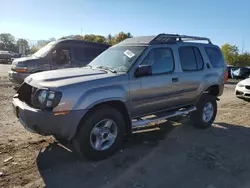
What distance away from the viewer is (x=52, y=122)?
3482mm

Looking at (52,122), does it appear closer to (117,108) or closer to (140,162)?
(117,108)

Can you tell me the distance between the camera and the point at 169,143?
501cm

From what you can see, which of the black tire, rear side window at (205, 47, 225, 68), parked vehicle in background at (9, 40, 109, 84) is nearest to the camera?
the black tire

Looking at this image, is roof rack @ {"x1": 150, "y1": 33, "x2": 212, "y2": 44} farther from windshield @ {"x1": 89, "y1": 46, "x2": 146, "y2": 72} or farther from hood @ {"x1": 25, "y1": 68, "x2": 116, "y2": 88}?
hood @ {"x1": 25, "y1": 68, "x2": 116, "y2": 88}

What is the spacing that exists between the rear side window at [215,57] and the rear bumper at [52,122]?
12.9ft

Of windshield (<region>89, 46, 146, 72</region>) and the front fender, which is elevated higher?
windshield (<region>89, 46, 146, 72</region>)

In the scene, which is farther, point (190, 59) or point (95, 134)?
point (190, 59)

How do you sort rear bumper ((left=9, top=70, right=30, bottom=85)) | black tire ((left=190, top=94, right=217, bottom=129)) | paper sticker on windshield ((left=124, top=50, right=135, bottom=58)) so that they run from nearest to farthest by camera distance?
paper sticker on windshield ((left=124, top=50, right=135, bottom=58))
black tire ((left=190, top=94, right=217, bottom=129))
rear bumper ((left=9, top=70, right=30, bottom=85))

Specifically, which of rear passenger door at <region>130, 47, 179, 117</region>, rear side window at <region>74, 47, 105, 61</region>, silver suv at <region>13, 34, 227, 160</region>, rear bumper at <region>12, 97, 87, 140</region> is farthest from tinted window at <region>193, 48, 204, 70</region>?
rear side window at <region>74, 47, 105, 61</region>

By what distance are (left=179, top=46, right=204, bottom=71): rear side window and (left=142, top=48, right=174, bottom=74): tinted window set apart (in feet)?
1.27

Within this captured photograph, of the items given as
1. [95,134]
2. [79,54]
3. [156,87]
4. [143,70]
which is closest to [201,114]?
[156,87]

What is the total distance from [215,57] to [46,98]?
15.1 ft

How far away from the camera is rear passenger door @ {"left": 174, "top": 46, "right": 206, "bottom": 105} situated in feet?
17.4

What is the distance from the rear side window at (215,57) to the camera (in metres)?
6.20
